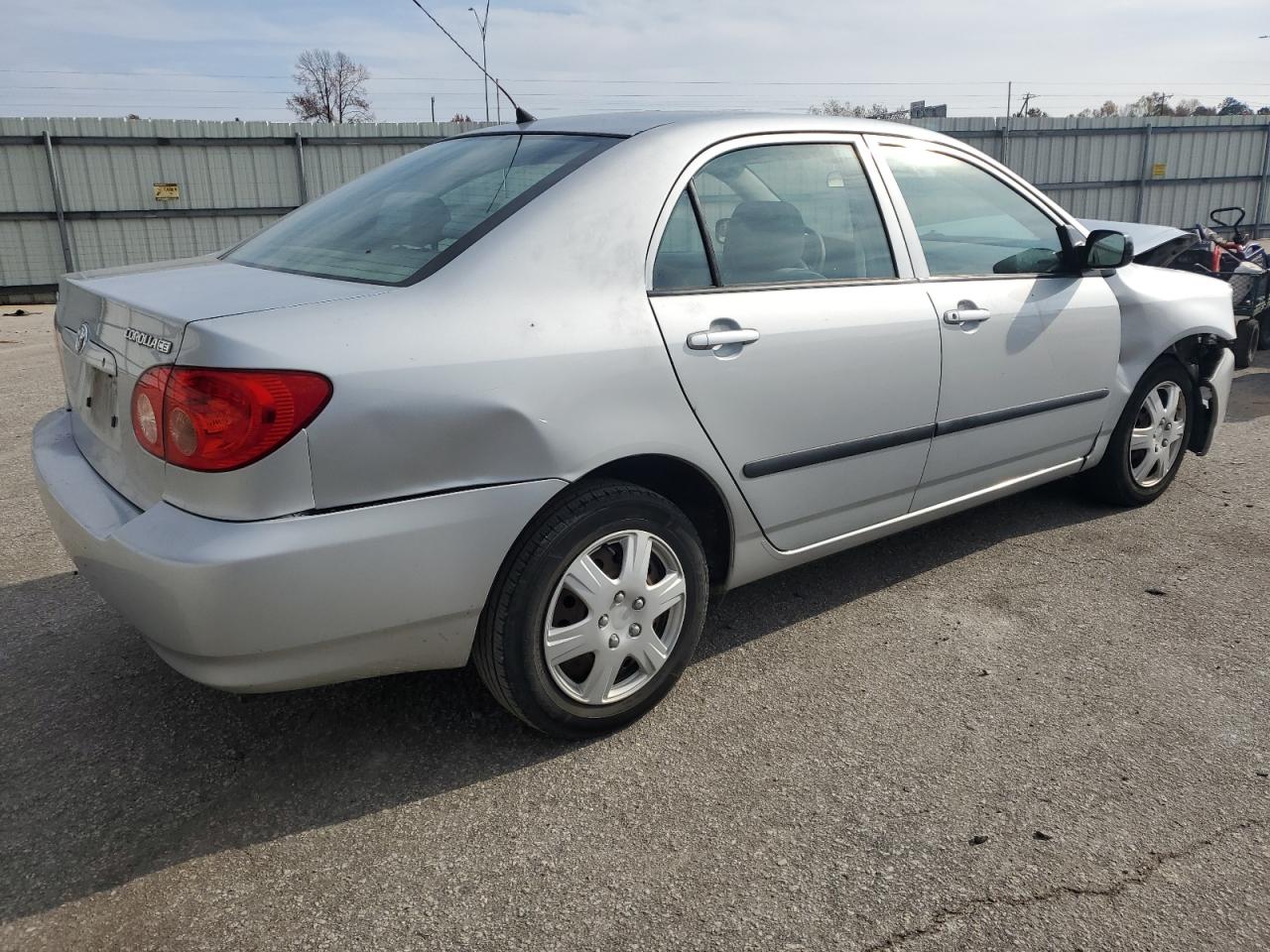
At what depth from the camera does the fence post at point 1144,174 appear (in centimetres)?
2133

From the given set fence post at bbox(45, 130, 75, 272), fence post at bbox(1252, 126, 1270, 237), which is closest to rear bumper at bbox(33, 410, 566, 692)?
fence post at bbox(45, 130, 75, 272)

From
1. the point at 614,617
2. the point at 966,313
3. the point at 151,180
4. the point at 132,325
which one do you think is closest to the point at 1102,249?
the point at 966,313

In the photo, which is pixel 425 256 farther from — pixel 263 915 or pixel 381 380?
pixel 263 915

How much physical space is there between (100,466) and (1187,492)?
4.46 meters

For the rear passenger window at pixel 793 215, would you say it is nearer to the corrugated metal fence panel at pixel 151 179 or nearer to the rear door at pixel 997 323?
the rear door at pixel 997 323

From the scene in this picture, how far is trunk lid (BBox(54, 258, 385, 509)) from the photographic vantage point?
7.40ft

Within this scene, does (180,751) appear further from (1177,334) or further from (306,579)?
(1177,334)

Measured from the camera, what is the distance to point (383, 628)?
228 centimetres

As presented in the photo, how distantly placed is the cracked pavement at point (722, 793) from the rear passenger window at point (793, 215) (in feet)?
3.82

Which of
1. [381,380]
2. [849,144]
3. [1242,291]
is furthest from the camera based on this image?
[1242,291]

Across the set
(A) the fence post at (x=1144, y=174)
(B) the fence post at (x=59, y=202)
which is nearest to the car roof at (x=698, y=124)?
(B) the fence post at (x=59, y=202)

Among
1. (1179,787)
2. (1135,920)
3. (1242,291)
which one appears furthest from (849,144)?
(1242,291)

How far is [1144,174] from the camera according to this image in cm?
2148

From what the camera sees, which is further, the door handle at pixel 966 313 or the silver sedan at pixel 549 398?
the door handle at pixel 966 313
